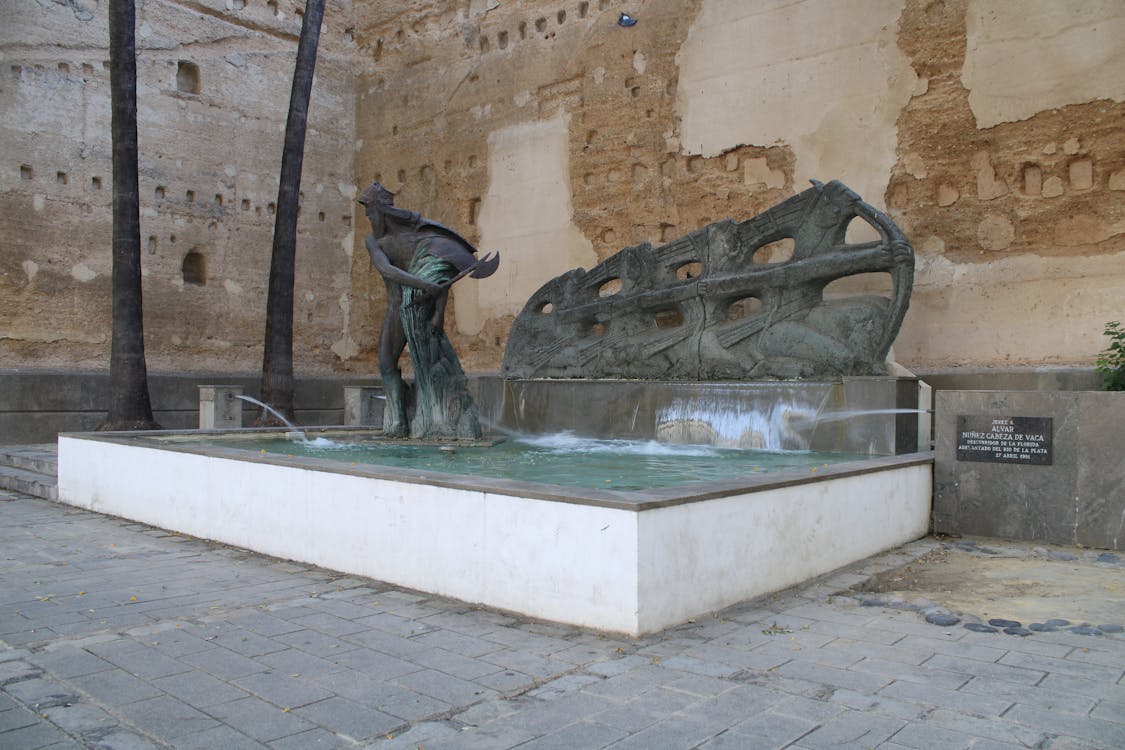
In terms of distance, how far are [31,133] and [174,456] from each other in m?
7.05

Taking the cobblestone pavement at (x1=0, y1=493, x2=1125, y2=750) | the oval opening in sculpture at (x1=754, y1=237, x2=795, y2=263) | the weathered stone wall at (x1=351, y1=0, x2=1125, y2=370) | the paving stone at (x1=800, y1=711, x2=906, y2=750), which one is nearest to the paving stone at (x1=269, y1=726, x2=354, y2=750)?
the cobblestone pavement at (x1=0, y1=493, x2=1125, y2=750)

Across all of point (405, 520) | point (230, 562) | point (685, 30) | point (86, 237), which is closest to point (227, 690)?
point (405, 520)

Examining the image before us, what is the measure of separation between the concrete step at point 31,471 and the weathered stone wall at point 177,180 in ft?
7.95

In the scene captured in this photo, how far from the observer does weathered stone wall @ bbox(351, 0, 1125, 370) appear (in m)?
7.15

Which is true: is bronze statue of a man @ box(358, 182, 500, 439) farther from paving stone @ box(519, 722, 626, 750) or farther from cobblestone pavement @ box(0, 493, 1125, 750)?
paving stone @ box(519, 722, 626, 750)

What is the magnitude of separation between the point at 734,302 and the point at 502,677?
16.3ft

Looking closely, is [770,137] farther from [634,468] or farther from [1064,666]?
[1064,666]

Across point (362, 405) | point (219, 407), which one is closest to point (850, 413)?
point (362, 405)

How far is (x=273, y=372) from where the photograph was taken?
10.1 meters

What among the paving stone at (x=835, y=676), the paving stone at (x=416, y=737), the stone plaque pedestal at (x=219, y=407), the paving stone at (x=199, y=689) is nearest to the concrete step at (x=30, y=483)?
the stone plaque pedestal at (x=219, y=407)

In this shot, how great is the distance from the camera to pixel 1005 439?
15.8 ft

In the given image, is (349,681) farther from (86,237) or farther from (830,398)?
(86,237)

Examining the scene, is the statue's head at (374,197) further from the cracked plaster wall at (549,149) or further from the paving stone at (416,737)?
the paving stone at (416,737)

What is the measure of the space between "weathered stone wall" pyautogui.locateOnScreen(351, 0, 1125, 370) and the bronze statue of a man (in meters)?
3.93
